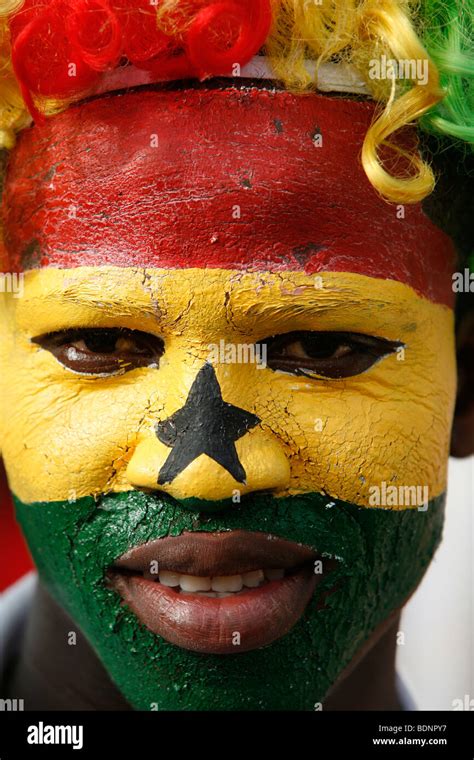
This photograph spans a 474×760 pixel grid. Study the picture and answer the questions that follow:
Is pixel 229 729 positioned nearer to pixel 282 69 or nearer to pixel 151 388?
pixel 151 388

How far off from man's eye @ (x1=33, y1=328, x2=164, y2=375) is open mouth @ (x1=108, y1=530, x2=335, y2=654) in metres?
0.39

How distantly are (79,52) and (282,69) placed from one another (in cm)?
A: 43

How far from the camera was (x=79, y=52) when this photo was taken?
210 centimetres

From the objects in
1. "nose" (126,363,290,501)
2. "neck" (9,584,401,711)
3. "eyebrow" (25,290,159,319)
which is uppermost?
"eyebrow" (25,290,159,319)

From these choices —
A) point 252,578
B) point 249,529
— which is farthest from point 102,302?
point 252,578

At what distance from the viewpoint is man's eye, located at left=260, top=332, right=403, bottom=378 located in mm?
2152

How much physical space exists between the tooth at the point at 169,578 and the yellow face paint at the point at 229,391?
0.22 meters

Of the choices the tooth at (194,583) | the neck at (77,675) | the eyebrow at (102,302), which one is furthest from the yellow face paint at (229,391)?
the neck at (77,675)

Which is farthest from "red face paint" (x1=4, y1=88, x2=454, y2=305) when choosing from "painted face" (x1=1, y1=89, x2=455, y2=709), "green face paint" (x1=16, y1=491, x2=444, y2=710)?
"green face paint" (x1=16, y1=491, x2=444, y2=710)

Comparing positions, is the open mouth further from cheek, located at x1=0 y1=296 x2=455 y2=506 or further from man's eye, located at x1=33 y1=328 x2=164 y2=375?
man's eye, located at x1=33 y1=328 x2=164 y2=375

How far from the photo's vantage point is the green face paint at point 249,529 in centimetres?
211

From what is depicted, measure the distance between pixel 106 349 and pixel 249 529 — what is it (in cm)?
50

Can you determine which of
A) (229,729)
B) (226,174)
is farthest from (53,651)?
(226,174)

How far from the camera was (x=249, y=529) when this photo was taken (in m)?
2.08
